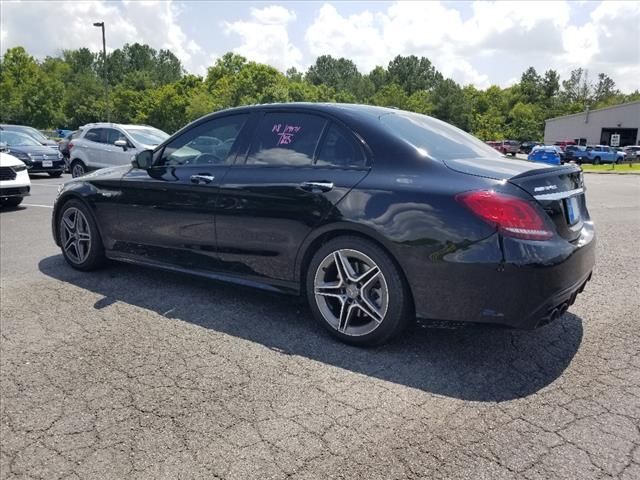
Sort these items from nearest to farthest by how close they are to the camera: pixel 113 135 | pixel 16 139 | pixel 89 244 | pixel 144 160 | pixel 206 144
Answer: pixel 206 144 → pixel 144 160 → pixel 89 244 → pixel 113 135 → pixel 16 139

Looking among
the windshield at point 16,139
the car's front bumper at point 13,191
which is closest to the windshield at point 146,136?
the car's front bumper at point 13,191

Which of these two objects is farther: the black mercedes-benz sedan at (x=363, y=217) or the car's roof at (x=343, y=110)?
the car's roof at (x=343, y=110)

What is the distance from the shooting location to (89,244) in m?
5.23

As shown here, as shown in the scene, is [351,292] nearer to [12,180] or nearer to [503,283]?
[503,283]

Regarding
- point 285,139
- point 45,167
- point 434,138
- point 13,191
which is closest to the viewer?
point 434,138

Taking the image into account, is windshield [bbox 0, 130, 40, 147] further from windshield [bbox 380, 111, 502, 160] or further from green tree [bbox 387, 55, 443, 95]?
green tree [bbox 387, 55, 443, 95]

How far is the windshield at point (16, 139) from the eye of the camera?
16.0 m

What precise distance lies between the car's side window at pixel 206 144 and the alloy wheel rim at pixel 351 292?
1.34 metres

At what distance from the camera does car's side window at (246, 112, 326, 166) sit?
383 cm

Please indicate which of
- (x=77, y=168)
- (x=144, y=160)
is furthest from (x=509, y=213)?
(x=77, y=168)

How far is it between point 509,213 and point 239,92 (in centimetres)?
6017

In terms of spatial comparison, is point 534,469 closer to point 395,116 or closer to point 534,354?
point 534,354

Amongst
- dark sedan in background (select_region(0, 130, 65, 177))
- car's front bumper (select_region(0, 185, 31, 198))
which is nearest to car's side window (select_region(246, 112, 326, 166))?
car's front bumper (select_region(0, 185, 31, 198))

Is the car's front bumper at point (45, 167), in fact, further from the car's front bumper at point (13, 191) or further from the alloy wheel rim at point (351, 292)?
the alloy wheel rim at point (351, 292)
